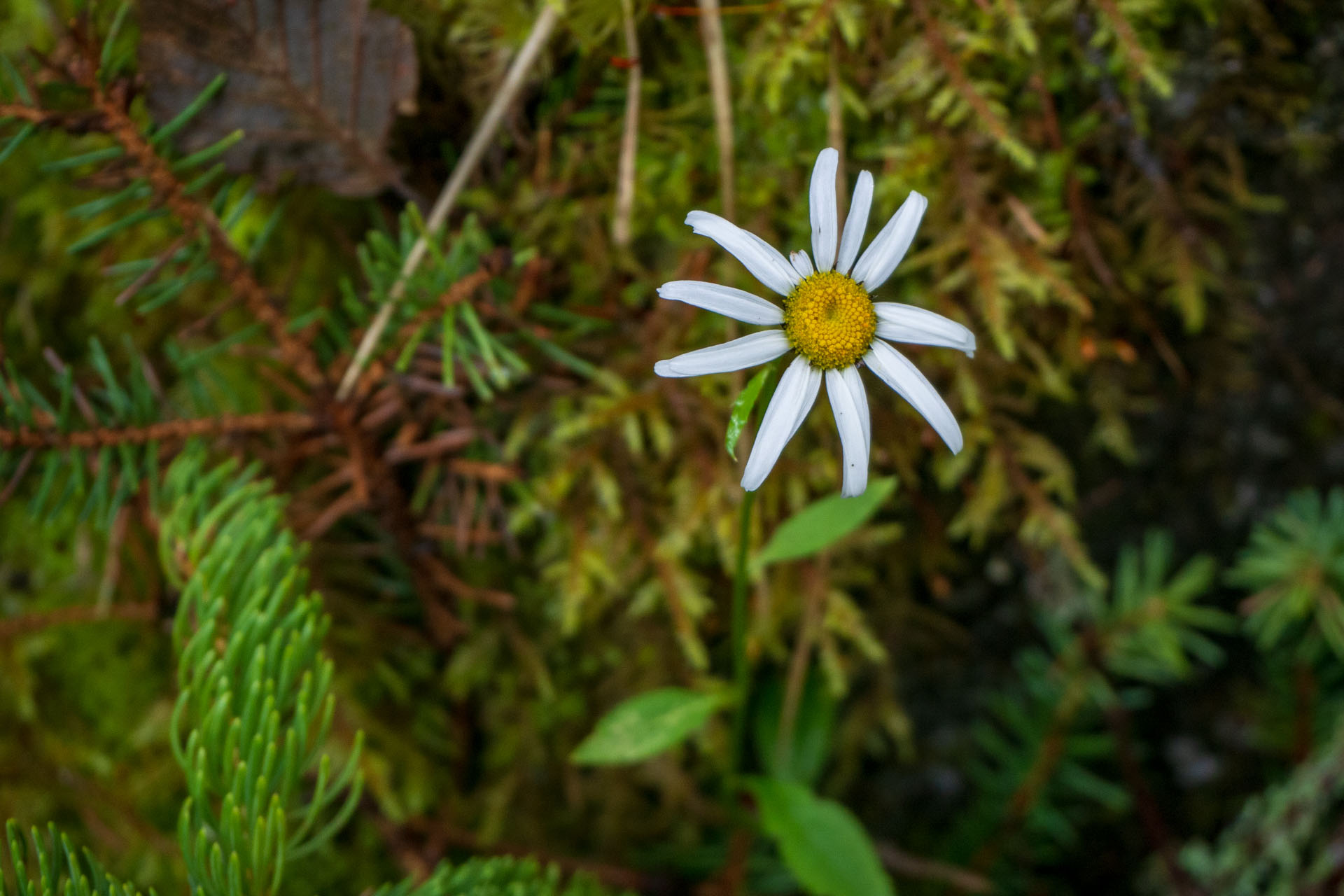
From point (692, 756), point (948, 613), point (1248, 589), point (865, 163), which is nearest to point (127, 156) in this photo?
point (865, 163)

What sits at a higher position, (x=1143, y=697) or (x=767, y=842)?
(x=1143, y=697)

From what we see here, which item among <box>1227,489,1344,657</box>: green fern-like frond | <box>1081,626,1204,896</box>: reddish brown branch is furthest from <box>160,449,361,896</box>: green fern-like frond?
<box>1227,489,1344,657</box>: green fern-like frond

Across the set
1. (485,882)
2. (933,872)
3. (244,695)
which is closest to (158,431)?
(244,695)

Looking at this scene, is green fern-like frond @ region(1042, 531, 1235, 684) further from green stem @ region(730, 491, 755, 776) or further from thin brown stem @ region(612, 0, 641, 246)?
thin brown stem @ region(612, 0, 641, 246)

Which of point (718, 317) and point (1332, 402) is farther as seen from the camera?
point (1332, 402)

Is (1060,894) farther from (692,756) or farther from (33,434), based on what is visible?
(33,434)

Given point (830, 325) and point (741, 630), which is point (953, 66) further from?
point (741, 630)

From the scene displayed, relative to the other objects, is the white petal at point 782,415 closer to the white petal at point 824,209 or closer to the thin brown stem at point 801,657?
the white petal at point 824,209

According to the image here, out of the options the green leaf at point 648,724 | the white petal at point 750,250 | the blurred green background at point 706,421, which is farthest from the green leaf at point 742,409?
the green leaf at point 648,724
